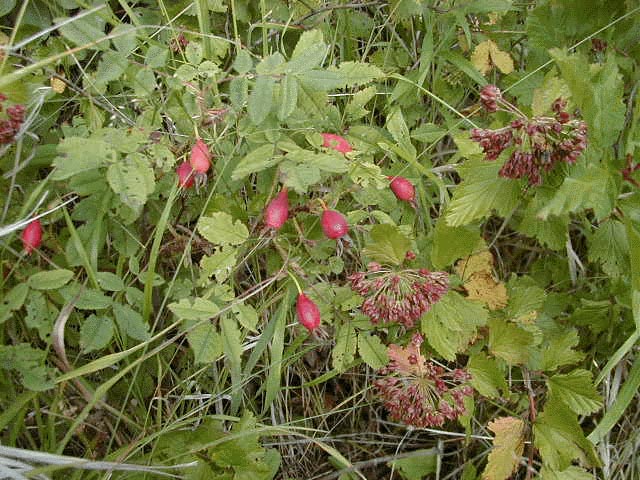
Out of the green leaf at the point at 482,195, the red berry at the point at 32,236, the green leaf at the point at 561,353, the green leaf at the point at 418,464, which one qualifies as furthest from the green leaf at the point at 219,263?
the green leaf at the point at 561,353

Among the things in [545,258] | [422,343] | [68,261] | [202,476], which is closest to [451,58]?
[545,258]

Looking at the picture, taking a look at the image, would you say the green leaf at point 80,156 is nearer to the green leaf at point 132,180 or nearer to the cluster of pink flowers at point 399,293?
the green leaf at point 132,180

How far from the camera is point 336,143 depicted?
5.07 ft

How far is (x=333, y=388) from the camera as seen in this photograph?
1.94 meters

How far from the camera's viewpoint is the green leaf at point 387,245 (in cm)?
152

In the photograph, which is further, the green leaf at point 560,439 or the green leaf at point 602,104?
the green leaf at point 560,439

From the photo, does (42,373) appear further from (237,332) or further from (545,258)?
(545,258)

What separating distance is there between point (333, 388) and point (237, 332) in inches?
22.9

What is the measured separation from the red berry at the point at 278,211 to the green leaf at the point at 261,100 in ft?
0.59

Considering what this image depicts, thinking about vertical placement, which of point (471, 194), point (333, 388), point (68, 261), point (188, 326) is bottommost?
point (333, 388)

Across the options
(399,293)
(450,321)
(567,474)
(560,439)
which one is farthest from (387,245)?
(567,474)

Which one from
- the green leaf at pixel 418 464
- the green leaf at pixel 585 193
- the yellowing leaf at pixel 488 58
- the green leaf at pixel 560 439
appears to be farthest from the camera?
the yellowing leaf at pixel 488 58

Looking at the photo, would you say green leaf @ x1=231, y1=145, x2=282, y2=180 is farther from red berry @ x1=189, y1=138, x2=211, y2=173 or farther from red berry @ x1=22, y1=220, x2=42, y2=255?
red berry @ x1=22, y1=220, x2=42, y2=255

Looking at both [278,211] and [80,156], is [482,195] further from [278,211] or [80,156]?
[80,156]
